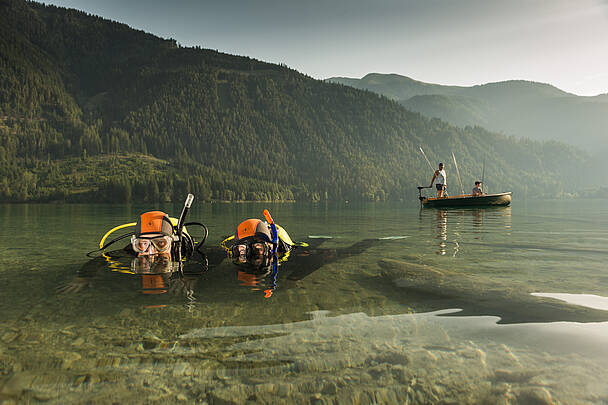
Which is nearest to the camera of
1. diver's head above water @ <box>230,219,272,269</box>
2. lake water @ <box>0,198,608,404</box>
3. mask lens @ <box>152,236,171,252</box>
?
lake water @ <box>0,198,608,404</box>

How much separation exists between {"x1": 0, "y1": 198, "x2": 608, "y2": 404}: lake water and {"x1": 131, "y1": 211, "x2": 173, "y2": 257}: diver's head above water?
1.62m

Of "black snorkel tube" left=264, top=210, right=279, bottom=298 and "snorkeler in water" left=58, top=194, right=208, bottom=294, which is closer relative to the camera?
"black snorkel tube" left=264, top=210, right=279, bottom=298

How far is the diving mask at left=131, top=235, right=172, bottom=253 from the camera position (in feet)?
40.3

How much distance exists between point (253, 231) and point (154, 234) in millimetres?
3276

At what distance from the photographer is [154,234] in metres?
12.0

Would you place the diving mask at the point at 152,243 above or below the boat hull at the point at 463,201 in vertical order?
below

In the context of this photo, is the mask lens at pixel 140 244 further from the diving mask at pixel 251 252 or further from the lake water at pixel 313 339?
the diving mask at pixel 251 252

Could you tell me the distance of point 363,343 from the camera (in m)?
5.51

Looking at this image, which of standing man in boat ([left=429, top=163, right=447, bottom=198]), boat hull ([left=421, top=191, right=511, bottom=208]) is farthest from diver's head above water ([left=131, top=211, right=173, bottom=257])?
boat hull ([left=421, top=191, right=511, bottom=208])

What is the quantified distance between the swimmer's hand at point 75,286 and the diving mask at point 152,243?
84.7 inches

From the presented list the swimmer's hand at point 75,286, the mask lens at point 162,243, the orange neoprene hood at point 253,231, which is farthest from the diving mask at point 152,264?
the orange neoprene hood at point 253,231

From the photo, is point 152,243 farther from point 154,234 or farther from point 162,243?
point 154,234

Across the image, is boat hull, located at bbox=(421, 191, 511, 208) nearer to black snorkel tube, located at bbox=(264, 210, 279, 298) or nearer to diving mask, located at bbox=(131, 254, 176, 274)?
black snorkel tube, located at bbox=(264, 210, 279, 298)

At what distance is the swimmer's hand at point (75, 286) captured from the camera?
8.92 metres
